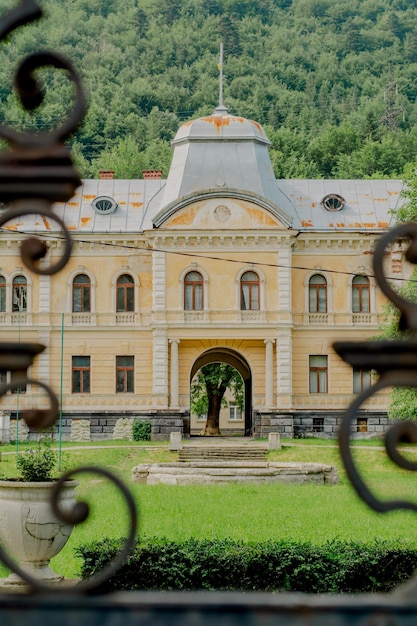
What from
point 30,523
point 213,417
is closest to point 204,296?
point 213,417

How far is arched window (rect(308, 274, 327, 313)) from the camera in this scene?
1335 inches

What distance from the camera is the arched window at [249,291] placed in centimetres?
3297

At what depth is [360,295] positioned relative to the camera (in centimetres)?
3391

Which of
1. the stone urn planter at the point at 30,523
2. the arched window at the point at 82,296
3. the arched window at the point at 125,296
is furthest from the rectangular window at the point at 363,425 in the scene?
the stone urn planter at the point at 30,523

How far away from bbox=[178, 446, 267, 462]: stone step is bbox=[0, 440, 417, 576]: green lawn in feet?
4.84

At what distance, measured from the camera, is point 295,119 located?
8262cm

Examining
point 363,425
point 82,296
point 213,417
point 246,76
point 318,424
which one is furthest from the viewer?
point 246,76

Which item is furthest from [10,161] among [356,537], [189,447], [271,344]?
[271,344]

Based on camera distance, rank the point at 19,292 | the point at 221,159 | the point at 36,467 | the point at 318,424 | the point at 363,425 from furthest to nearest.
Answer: the point at 221,159 < the point at 19,292 < the point at 363,425 < the point at 318,424 < the point at 36,467

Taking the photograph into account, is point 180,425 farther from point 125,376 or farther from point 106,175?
point 106,175

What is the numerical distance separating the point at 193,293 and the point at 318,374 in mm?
4713

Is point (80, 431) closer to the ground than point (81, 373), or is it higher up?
closer to the ground

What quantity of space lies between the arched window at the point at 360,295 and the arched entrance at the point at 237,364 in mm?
3969

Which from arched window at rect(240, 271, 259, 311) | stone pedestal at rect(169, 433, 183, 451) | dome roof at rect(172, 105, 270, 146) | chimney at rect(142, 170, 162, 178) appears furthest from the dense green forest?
stone pedestal at rect(169, 433, 183, 451)
